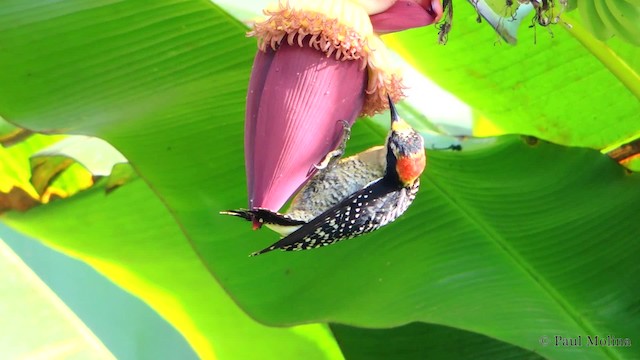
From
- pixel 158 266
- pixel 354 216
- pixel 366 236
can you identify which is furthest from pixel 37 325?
pixel 354 216

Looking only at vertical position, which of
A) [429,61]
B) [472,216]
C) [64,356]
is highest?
[429,61]

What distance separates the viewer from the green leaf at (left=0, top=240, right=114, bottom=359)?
0.69 metres

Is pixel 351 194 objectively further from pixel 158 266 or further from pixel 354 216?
pixel 158 266

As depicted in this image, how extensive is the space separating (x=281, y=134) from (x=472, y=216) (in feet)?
1.13

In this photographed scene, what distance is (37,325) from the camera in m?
0.70

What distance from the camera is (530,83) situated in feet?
2.13

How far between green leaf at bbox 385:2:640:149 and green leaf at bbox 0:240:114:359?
436 millimetres

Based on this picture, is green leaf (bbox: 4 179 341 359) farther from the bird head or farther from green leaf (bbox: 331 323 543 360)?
the bird head

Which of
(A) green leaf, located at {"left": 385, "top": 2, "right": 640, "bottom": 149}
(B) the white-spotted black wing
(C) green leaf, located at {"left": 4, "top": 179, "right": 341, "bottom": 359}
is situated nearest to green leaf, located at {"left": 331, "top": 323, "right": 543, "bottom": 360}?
(C) green leaf, located at {"left": 4, "top": 179, "right": 341, "bottom": 359}

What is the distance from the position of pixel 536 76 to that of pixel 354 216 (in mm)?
365

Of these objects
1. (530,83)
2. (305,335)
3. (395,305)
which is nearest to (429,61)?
(530,83)

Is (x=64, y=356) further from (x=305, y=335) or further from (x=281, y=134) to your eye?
(x=281, y=134)

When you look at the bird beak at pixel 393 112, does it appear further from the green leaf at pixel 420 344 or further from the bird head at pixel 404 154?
the green leaf at pixel 420 344

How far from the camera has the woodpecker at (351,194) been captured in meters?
0.35
